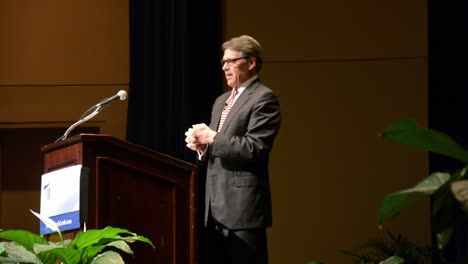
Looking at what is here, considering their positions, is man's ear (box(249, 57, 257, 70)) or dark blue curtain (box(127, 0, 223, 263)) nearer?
man's ear (box(249, 57, 257, 70))

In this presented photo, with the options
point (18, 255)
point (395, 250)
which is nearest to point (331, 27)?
point (395, 250)

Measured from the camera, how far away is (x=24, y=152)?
5.53m

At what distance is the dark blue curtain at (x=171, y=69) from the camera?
4859mm

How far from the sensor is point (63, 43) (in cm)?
530

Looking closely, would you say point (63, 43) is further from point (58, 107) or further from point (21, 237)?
point (21, 237)

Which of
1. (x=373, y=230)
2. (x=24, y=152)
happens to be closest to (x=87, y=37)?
(x=24, y=152)

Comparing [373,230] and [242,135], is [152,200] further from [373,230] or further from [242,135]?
[373,230]

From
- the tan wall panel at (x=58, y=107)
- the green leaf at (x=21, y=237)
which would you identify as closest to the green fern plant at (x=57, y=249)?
the green leaf at (x=21, y=237)

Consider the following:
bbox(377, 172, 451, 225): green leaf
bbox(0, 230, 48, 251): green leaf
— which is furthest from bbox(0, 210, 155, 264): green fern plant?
bbox(377, 172, 451, 225): green leaf

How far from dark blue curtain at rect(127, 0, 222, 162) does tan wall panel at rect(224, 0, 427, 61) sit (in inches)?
7.9

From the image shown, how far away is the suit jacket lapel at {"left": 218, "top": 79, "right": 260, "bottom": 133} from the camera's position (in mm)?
3146

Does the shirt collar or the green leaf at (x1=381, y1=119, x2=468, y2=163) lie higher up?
the green leaf at (x1=381, y1=119, x2=468, y2=163)

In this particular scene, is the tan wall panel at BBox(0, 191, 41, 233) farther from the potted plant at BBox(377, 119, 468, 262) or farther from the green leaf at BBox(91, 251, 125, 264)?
the potted plant at BBox(377, 119, 468, 262)

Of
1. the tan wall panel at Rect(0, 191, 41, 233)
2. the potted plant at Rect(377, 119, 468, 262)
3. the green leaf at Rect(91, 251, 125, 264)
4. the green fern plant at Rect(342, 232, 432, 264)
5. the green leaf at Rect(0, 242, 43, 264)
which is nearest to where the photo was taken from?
the potted plant at Rect(377, 119, 468, 262)
